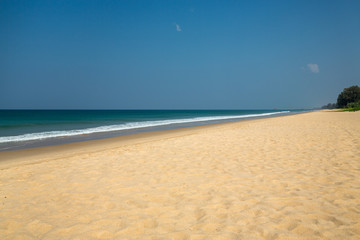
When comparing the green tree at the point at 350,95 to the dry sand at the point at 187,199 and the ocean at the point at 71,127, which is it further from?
the dry sand at the point at 187,199

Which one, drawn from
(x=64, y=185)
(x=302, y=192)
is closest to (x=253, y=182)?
(x=302, y=192)

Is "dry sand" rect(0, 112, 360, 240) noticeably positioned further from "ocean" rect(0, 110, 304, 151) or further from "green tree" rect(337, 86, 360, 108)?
"green tree" rect(337, 86, 360, 108)

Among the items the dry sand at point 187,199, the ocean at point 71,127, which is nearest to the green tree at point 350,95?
the ocean at point 71,127

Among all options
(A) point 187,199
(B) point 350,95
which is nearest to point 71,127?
(A) point 187,199

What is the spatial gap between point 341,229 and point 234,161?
11.2 feet

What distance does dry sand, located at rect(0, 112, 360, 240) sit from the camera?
273 cm

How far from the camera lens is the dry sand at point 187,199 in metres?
2.73

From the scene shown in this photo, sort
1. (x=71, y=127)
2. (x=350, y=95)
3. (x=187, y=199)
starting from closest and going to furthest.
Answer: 1. (x=187, y=199)
2. (x=71, y=127)
3. (x=350, y=95)

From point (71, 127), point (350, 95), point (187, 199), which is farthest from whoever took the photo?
point (350, 95)

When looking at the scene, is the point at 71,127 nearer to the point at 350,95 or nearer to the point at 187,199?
the point at 187,199

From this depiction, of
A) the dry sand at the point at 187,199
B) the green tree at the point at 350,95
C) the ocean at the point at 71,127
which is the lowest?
the dry sand at the point at 187,199

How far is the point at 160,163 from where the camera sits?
6078mm

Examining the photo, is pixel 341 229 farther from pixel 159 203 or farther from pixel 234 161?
pixel 234 161

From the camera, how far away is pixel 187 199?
12.0ft
